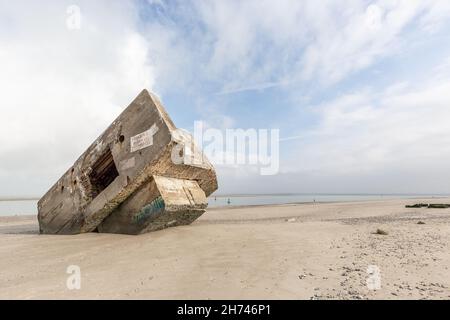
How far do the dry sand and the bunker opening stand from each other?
1.27 meters

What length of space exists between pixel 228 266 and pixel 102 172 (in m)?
4.37

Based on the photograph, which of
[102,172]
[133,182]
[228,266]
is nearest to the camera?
[228,266]

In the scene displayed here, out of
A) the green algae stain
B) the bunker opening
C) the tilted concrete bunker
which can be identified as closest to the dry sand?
the green algae stain

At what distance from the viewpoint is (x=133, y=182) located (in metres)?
5.66

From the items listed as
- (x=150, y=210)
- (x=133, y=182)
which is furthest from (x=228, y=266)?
(x=133, y=182)

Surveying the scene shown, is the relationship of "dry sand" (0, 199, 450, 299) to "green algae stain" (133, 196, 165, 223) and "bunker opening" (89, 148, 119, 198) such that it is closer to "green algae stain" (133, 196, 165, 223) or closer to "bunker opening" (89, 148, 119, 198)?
"green algae stain" (133, 196, 165, 223)

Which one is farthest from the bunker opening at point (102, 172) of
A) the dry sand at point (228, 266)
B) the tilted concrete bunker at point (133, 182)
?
the dry sand at point (228, 266)

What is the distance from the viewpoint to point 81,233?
248 inches

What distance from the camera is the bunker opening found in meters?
6.53

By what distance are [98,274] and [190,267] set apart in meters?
1.00

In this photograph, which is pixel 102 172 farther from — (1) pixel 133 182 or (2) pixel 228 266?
(2) pixel 228 266

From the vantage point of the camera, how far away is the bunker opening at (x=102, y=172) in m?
6.53
